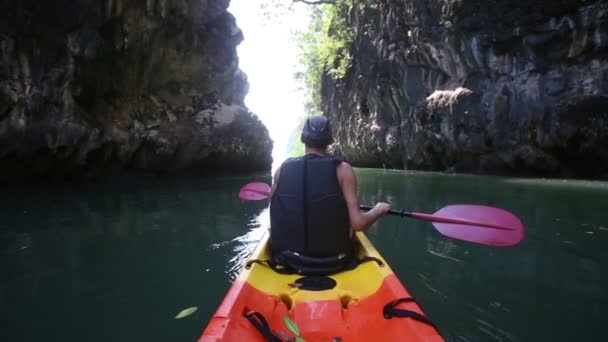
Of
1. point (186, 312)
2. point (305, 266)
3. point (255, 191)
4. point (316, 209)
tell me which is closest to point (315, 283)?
point (305, 266)

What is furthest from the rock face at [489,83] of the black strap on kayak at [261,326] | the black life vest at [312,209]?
the black strap on kayak at [261,326]

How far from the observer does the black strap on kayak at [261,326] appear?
72.1 inches

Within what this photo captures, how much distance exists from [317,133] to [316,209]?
0.50 meters

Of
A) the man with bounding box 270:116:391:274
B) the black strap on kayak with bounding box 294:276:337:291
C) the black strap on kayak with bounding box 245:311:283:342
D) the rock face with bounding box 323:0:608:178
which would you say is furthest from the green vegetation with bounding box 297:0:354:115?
the black strap on kayak with bounding box 245:311:283:342

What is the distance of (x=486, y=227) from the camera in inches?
129

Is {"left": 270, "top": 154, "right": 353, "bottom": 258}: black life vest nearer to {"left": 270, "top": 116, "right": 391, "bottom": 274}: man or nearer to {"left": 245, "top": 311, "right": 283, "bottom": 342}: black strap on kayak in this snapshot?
{"left": 270, "top": 116, "right": 391, "bottom": 274}: man

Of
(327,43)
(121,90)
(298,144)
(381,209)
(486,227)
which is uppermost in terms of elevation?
(327,43)

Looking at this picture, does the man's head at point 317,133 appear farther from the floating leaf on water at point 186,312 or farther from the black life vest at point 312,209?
the floating leaf on water at point 186,312

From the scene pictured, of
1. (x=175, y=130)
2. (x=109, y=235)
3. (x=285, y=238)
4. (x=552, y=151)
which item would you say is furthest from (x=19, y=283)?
(x=552, y=151)

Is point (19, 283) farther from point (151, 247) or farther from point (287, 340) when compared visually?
point (287, 340)

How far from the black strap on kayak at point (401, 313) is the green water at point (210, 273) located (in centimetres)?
81

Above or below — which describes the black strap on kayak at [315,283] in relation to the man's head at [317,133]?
below

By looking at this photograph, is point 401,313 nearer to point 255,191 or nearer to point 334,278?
point 334,278

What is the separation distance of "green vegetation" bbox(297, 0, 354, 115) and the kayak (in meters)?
23.8
